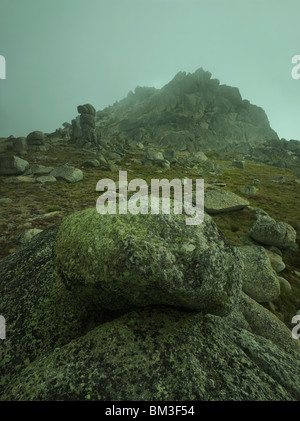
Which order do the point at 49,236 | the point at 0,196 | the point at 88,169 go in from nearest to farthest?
the point at 49,236
the point at 0,196
the point at 88,169

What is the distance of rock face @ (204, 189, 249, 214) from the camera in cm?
2134

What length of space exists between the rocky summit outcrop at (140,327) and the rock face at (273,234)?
37.7 ft

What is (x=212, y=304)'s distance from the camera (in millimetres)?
4945

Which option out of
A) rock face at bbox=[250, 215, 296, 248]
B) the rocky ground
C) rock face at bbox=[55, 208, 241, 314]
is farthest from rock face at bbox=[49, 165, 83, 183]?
rock face at bbox=[55, 208, 241, 314]

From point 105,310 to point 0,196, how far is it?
21506 mm

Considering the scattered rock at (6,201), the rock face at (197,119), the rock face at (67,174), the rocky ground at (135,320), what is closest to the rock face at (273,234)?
the rocky ground at (135,320)

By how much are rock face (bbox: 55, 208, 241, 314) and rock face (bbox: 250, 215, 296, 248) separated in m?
12.2

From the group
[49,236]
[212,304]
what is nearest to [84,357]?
[212,304]

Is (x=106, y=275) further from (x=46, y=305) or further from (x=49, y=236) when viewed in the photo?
(x=49, y=236)

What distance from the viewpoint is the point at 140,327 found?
4645 millimetres

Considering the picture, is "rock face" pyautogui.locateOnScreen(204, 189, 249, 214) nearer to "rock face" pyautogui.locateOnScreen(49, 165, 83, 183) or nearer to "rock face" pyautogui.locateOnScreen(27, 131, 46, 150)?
"rock face" pyautogui.locateOnScreen(49, 165, 83, 183)

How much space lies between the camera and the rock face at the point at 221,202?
70.0ft

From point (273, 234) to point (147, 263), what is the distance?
14.4 m
